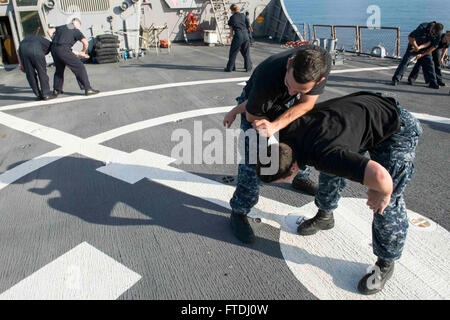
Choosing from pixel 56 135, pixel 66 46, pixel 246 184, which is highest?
pixel 66 46

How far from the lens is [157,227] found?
296 cm

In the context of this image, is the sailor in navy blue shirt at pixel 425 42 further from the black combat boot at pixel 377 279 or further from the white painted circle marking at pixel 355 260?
the black combat boot at pixel 377 279

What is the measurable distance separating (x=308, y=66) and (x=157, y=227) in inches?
79.8

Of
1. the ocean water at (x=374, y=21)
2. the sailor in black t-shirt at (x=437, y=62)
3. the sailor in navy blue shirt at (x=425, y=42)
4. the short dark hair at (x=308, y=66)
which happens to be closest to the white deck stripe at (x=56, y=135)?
the short dark hair at (x=308, y=66)

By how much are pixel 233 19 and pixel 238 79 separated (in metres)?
1.91

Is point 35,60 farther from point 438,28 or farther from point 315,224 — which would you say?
point 438,28

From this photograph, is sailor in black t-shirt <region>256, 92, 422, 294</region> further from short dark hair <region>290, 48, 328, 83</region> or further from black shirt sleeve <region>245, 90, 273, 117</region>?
black shirt sleeve <region>245, 90, 273, 117</region>

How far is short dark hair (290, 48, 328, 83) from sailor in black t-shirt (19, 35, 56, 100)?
7153 millimetres

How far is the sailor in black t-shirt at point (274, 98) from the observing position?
1.92 m

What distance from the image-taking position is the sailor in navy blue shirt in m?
7.56

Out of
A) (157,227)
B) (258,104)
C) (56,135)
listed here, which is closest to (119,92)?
(56,135)

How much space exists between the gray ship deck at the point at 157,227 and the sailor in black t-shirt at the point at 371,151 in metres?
0.47

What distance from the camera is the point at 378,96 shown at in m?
2.14
